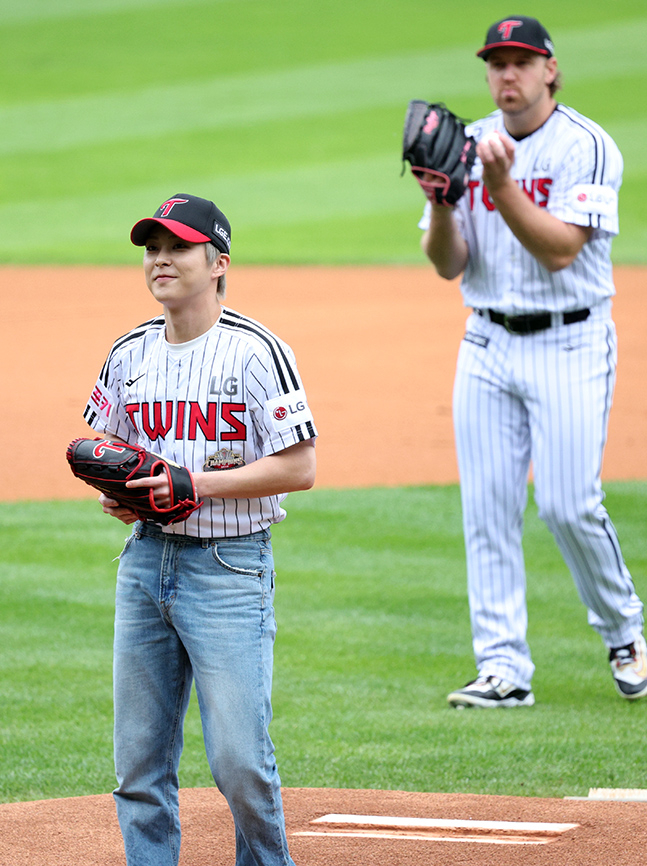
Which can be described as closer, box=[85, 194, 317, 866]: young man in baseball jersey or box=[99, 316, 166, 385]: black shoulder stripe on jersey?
box=[85, 194, 317, 866]: young man in baseball jersey

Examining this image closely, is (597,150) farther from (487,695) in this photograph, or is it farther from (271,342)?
(271,342)

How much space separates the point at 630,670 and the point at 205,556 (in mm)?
2713

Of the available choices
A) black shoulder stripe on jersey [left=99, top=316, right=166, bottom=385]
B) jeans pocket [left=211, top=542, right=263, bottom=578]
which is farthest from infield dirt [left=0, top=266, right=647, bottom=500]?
jeans pocket [left=211, top=542, right=263, bottom=578]

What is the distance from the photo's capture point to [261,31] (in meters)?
33.1

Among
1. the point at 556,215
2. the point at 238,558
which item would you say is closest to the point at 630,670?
the point at 556,215

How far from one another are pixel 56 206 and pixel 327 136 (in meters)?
6.47

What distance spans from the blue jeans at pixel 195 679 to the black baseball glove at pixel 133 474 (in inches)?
5.1

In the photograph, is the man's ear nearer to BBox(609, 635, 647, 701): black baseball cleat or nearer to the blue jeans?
the blue jeans

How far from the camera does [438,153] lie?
494cm

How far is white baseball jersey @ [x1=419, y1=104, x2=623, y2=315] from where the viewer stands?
505cm

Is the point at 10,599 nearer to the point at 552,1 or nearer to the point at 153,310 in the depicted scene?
the point at 153,310

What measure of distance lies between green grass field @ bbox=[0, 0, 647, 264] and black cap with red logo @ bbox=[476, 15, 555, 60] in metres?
13.7

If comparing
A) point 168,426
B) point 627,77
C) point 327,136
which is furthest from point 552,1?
point 168,426

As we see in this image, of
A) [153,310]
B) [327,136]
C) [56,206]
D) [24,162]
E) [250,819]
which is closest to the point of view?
[250,819]
